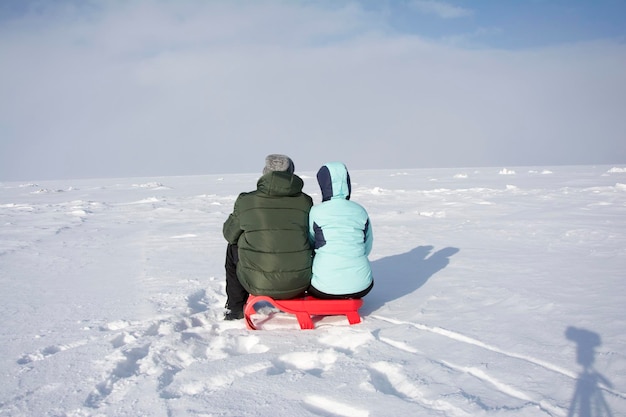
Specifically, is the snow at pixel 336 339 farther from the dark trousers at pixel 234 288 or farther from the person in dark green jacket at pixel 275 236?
the person in dark green jacket at pixel 275 236

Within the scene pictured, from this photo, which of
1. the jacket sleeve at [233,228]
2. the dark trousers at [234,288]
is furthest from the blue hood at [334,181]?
the dark trousers at [234,288]

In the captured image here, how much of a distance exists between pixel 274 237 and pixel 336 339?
2.62ft

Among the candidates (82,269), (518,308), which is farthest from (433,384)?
(82,269)

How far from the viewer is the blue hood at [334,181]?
127 inches

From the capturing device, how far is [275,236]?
3.20 m

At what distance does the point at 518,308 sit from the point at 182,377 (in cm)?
252

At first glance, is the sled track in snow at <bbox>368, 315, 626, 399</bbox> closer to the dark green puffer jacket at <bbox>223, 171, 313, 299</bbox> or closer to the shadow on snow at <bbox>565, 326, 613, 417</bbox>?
the shadow on snow at <bbox>565, 326, 613, 417</bbox>

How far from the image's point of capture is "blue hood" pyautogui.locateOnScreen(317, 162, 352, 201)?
3.22 m

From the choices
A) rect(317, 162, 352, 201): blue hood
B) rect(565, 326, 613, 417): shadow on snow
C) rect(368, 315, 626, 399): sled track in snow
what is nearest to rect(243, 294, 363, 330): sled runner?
rect(368, 315, 626, 399): sled track in snow

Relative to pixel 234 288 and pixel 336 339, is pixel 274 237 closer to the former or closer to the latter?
pixel 234 288

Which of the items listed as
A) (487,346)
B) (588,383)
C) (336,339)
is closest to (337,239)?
(336,339)

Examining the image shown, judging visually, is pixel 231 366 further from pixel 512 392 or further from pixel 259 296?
pixel 512 392

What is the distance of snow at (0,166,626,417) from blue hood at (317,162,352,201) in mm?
935

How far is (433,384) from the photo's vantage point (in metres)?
2.29
